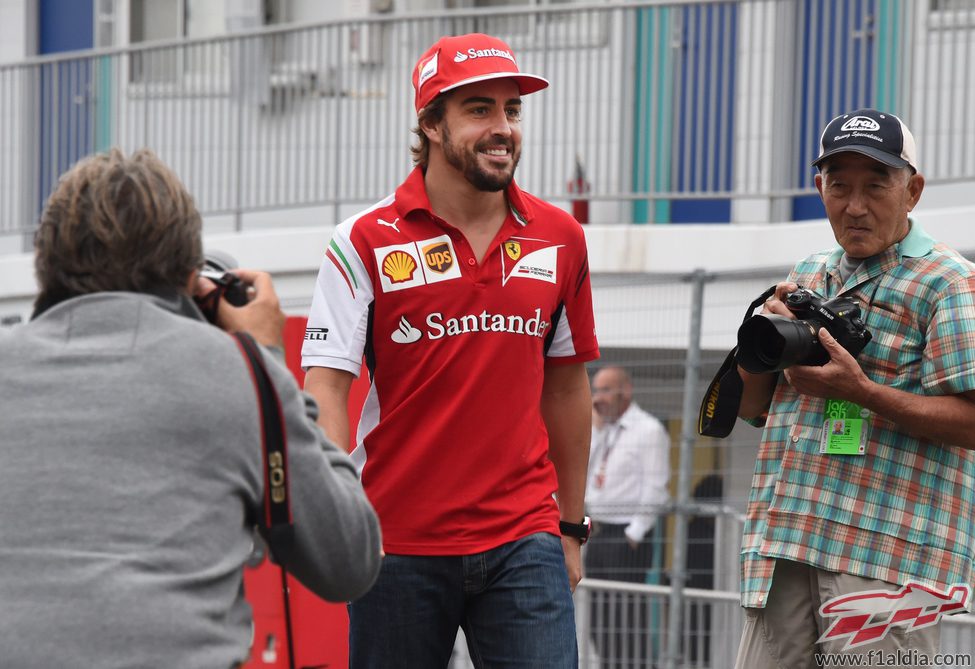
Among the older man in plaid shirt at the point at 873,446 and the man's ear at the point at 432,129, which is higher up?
the man's ear at the point at 432,129

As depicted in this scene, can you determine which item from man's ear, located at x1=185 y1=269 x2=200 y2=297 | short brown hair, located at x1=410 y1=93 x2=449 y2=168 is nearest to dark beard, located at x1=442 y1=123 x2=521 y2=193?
short brown hair, located at x1=410 y1=93 x2=449 y2=168

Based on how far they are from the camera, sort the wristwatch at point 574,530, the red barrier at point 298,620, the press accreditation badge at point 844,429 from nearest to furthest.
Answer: the press accreditation badge at point 844,429 → the wristwatch at point 574,530 → the red barrier at point 298,620

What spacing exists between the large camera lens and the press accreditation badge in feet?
0.63

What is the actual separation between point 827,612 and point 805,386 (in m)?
0.59

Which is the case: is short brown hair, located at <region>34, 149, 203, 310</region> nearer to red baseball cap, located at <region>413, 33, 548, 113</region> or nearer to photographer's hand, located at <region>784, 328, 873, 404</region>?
red baseball cap, located at <region>413, 33, 548, 113</region>

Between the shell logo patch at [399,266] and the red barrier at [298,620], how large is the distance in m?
1.87

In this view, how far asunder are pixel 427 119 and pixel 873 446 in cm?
152

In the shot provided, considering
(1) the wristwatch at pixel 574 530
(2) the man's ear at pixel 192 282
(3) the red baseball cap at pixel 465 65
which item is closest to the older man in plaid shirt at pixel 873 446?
(1) the wristwatch at pixel 574 530

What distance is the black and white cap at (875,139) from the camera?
4.28 metres

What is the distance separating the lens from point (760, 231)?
403 inches

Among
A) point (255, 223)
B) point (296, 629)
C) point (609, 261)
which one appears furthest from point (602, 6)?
point (296, 629)

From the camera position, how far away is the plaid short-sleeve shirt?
4.17 meters

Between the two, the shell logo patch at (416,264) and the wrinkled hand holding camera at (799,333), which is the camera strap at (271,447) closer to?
the shell logo patch at (416,264)

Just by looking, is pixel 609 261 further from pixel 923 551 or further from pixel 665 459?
pixel 923 551
